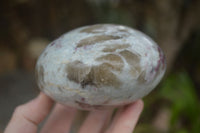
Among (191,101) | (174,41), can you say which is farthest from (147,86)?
(174,41)

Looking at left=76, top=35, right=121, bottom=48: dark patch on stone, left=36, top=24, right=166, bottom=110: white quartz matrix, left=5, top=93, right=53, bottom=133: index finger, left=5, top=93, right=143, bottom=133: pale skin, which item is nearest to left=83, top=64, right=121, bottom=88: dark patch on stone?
left=36, top=24, right=166, bottom=110: white quartz matrix

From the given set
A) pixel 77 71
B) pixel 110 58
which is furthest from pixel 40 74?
pixel 110 58

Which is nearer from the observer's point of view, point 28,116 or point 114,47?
point 114,47

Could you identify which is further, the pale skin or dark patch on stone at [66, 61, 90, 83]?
the pale skin

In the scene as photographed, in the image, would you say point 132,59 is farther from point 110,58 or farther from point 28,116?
point 28,116

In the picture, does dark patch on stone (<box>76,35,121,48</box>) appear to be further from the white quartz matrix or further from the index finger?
the index finger

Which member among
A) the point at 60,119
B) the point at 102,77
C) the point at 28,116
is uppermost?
the point at 102,77

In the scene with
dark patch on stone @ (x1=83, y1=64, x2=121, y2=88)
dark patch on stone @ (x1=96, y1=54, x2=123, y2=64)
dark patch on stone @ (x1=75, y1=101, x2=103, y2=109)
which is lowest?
dark patch on stone @ (x1=75, y1=101, x2=103, y2=109)
